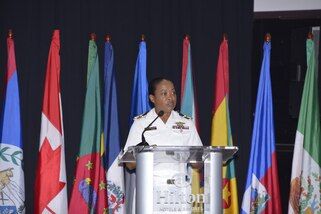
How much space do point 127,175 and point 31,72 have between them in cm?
132

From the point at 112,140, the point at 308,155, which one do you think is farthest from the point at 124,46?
the point at 308,155

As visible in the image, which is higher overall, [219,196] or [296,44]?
[296,44]

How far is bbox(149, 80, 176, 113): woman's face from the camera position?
390cm

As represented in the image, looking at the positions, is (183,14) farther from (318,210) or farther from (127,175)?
(318,210)

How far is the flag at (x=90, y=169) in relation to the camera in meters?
4.63

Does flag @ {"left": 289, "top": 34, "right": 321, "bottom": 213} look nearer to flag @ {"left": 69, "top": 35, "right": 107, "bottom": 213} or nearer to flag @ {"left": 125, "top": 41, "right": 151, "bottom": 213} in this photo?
flag @ {"left": 125, "top": 41, "right": 151, "bottom": 213}

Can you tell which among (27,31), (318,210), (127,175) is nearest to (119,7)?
(27,31)

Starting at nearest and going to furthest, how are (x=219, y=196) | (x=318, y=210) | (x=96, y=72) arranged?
(x=219, y=196), (x=318, y=210), (x=96, y=72)

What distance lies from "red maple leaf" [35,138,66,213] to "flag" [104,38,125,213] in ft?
1.37

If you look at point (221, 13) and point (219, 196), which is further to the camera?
point (221, 13)

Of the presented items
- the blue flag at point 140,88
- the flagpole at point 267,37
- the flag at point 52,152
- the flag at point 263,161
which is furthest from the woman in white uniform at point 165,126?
the flagpole at point 267,37

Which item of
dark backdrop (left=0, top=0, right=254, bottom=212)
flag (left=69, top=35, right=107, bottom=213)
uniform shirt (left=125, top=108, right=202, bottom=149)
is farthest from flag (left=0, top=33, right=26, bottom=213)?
uniform shirt (left=125, top=108, right=202, bottom=149)

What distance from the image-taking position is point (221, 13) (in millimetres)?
4996

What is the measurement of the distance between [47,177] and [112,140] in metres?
0.62
